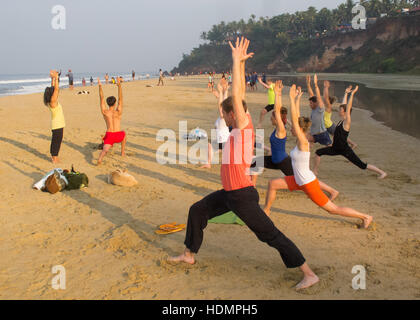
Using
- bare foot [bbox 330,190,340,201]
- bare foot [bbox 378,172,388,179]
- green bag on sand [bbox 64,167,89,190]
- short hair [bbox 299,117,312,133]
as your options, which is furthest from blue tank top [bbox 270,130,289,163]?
green bag on sand [bbox 64,167,89,190]

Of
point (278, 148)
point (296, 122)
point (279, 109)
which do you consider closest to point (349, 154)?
point (278, 148)

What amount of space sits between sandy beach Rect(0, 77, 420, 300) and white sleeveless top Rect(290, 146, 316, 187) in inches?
36.7

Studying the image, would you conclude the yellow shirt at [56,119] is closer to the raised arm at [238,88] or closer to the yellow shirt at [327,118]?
the raised arm at [238,88]

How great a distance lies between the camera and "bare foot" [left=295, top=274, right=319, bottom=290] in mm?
3710

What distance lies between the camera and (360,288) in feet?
12.2

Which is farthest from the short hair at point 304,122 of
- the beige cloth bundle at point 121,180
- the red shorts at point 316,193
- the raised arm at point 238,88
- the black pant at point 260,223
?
the beige cloth bundle at point 121,180

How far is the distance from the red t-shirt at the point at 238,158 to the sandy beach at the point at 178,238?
1172 millimetres

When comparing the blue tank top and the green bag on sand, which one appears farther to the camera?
the green bag on sand

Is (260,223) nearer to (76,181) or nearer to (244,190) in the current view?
(244,190)

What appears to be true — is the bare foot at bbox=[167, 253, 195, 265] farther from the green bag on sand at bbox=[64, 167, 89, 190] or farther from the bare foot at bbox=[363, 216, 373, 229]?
the green bag on sand at bbox=[64, 167, 89, 190]

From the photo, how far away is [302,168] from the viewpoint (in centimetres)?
468

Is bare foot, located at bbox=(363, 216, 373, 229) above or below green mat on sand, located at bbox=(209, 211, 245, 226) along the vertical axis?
above

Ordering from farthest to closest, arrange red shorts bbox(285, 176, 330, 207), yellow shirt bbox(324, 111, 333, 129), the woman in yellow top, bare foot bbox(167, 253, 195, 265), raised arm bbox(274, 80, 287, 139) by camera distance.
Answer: yellow shirt bbox(324, 111, 333, 129)
the woman in yellow top
red shorts bbox(285, 176, 330, 207)
raised arm bbox(274, 80, 287, 139)
bare foot bbox(167, 253, 195, 265)
